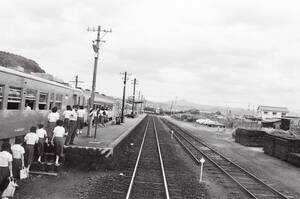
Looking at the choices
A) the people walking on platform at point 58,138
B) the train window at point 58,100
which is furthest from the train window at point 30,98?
the people walking on platform at point 58,138

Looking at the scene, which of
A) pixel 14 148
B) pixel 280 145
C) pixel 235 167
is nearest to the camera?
pixel 14 148

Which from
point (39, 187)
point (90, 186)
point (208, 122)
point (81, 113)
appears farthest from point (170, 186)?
point (208, 122)

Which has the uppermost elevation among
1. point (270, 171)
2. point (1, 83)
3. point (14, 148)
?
point (1, 83)

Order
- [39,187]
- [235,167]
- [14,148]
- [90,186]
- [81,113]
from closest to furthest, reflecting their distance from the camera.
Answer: [14,148]
[39,187]
[90,186]
[81,113]
[235,167]

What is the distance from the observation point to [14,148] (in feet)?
29.3

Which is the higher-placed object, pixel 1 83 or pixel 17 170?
pixel 1 83

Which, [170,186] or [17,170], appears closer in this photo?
[17,170]

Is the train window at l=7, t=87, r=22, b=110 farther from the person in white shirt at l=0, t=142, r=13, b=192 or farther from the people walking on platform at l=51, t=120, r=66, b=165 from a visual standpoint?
the person in white shirt at l=0, t=142, r=13, b=192

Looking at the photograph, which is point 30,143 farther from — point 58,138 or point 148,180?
point 148,180

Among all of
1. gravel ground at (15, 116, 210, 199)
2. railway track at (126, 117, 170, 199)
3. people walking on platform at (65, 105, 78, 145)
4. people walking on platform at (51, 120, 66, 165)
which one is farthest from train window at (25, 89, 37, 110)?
railway track at (126, 117, 170, 199)

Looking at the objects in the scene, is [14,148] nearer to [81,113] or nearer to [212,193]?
[212,193]

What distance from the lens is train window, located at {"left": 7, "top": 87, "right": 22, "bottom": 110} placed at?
12373 mm

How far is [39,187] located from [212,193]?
5366 mm

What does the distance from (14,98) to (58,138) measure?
9.37ft
